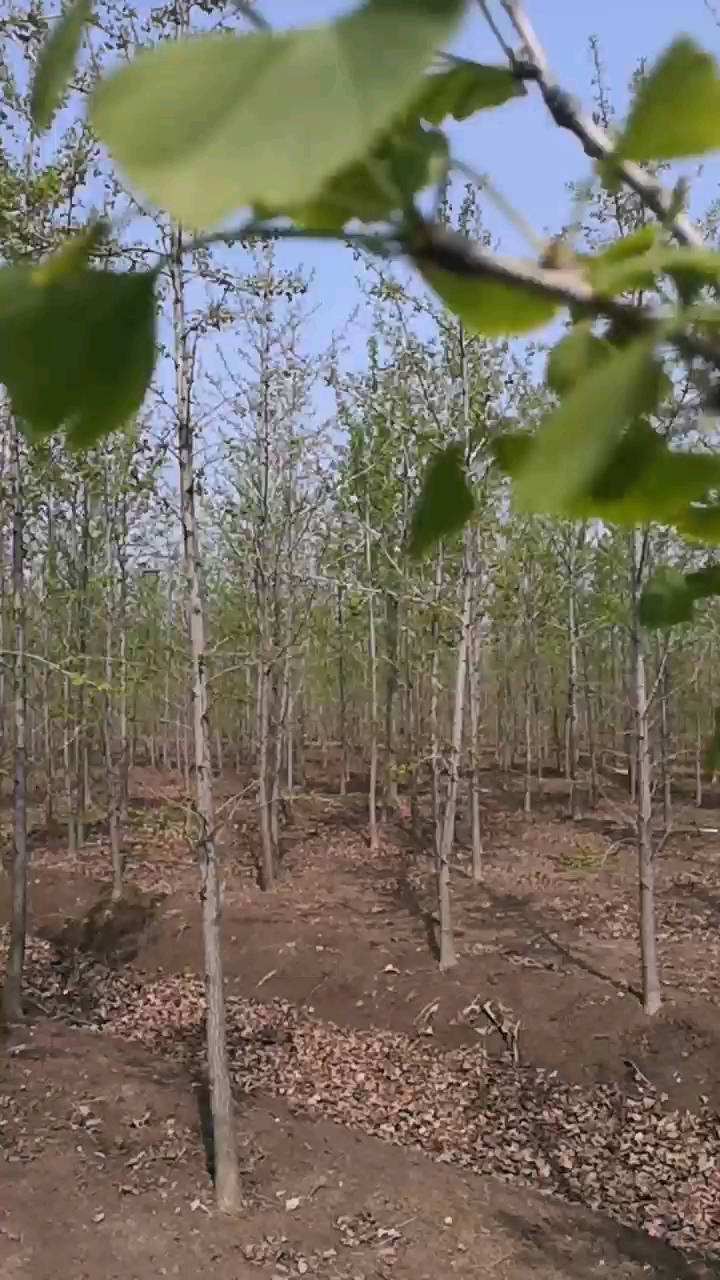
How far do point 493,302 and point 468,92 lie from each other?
0.09 meters

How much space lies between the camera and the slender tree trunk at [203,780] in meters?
5.62

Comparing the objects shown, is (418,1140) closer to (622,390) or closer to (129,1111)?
(129,1111)

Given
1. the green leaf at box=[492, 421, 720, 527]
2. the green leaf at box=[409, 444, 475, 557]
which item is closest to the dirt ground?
the green leaf at box=[409, 444, 475, 557]

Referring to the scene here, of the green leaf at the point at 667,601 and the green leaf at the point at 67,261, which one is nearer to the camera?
the green leaf at the point at 67,261

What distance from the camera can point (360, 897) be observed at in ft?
36.1

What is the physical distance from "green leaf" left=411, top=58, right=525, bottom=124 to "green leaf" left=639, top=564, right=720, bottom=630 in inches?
13.1

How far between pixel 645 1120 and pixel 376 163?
6903 millimetres

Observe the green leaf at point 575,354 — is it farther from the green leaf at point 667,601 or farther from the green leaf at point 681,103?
the green leaf at point 667,601

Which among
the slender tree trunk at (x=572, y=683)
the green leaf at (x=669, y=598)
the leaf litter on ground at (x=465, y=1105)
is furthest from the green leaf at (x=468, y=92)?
the slender tree trunk at (x=572, y=683)

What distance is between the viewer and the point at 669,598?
27.3 inches

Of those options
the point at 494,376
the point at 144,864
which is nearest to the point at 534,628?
the point at 144,864

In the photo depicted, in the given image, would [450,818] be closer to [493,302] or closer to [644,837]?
[644,837]

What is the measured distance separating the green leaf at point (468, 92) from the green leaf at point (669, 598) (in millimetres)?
332

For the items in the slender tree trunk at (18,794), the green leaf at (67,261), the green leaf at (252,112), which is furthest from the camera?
the slender tree trunk at (18,794)
